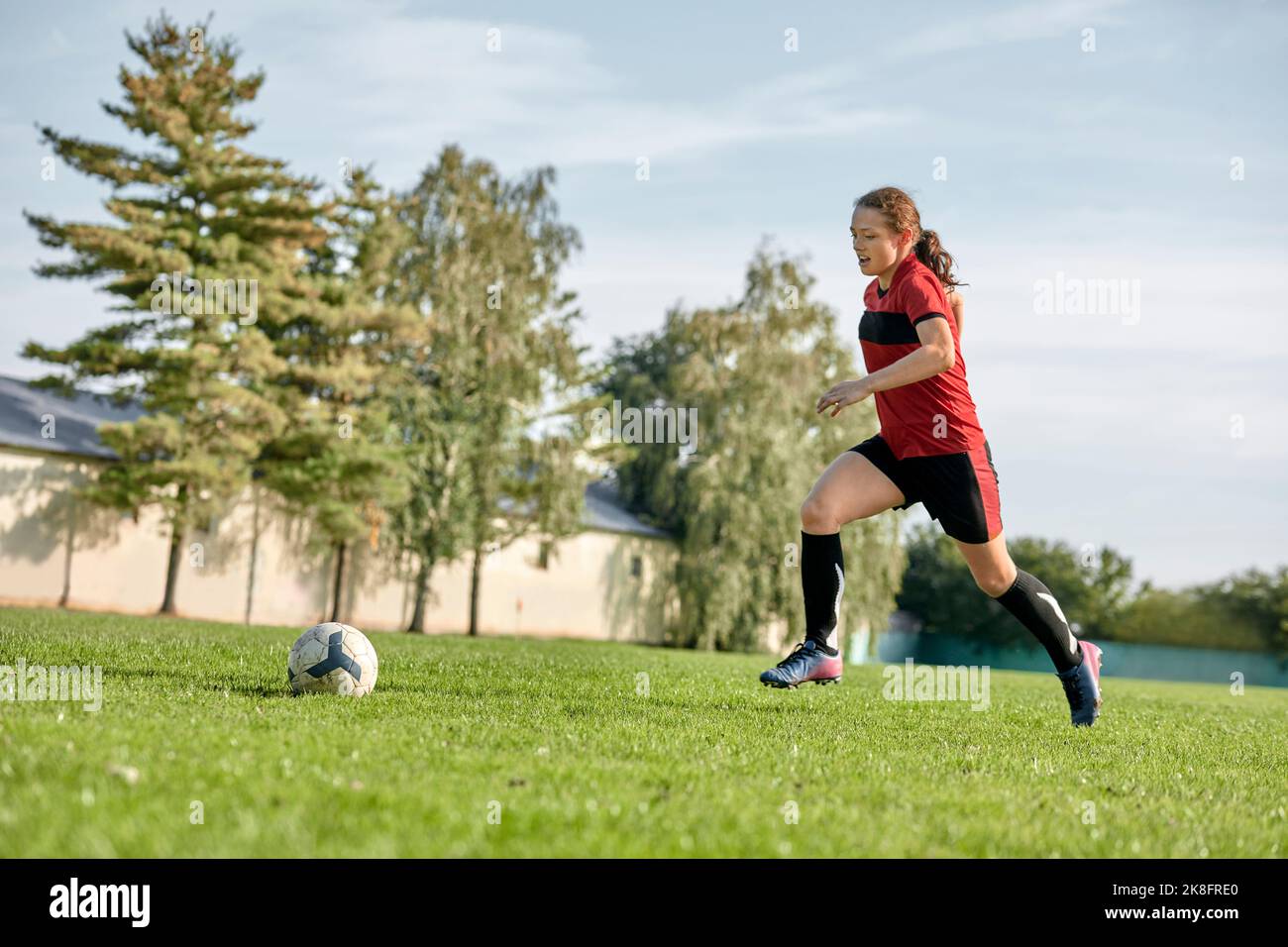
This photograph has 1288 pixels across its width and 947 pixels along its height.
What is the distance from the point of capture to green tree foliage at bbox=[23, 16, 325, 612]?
28609 millimetres

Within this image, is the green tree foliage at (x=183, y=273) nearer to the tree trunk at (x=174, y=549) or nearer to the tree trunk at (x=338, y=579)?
the tree trunk at (x=174, y=549)

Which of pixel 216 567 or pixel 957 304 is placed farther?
pixel 216 567

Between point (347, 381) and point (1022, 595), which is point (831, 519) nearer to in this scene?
point (1022, 595)

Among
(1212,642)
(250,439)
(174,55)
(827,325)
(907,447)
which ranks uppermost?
(174,55)

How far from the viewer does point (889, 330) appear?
6.71m

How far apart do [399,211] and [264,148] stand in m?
5.46

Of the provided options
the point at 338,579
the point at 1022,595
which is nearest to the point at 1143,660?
the point at 338,579

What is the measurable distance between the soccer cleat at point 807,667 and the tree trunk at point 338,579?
30.9m

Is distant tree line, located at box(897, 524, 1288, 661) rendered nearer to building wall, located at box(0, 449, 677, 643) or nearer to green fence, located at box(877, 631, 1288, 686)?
green fence, located at box(877, 631, 1288, 686)

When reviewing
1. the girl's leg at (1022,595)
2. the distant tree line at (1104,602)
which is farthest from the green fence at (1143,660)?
the girl's leg at (1022,595)

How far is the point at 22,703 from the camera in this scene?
5.55 m

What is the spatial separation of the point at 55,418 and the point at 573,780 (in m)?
34.6

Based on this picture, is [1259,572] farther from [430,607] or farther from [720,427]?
[430,607]
